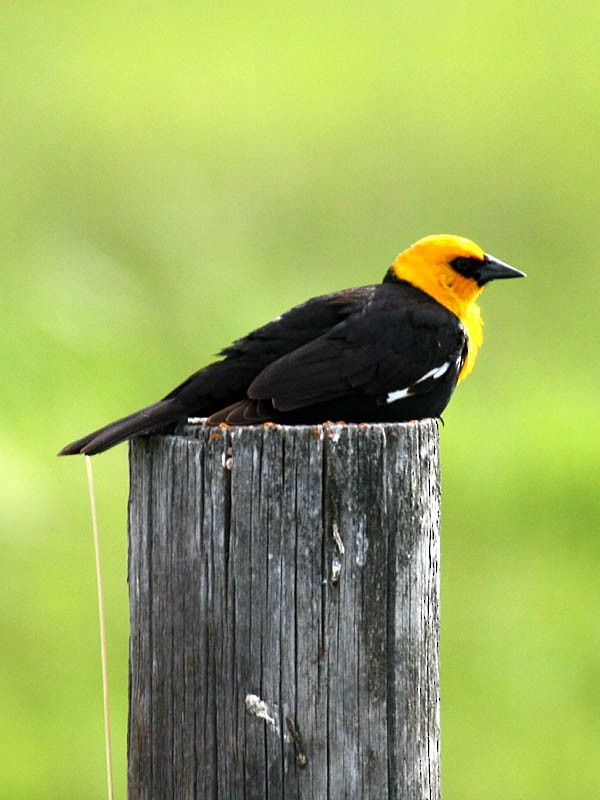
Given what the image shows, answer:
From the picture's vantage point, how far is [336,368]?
4.61m

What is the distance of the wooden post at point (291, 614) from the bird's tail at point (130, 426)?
1.39 ft

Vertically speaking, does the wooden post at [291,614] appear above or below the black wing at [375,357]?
below

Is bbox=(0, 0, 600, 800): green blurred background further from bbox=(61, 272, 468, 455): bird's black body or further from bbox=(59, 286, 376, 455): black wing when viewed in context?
bbox=(59, 286, 376, 455): black wing

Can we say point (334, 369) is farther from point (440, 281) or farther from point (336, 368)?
point (440, 281)

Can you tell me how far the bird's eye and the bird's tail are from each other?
2.04 meters

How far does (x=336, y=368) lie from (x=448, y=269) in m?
1.48

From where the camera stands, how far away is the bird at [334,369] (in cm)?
429

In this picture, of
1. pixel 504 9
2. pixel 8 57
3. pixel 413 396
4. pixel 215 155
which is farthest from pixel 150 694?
pixel 504 9

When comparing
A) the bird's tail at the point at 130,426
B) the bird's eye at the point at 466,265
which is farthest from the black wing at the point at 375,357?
the bird's eye at the point at 466,265

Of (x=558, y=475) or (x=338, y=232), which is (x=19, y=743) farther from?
(x=338, y=232)

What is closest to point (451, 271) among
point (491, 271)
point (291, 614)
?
point (491, 271)

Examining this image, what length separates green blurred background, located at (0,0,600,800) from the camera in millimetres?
7715

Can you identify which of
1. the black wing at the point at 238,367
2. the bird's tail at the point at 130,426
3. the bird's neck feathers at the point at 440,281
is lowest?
the bird's tail at the point at 130,426

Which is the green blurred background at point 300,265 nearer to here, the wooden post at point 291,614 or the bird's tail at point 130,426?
the bird's tail at point 130,426
